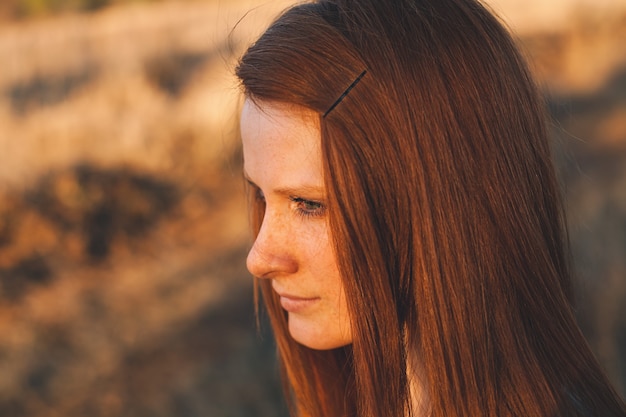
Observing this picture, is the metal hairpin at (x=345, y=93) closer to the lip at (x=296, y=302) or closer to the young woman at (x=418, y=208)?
the young woman at (x=418, y=208)

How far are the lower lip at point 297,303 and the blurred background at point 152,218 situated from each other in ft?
7.35

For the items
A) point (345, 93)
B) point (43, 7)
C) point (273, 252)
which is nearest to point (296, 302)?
point (273, 252)

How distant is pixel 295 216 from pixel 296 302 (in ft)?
0.63

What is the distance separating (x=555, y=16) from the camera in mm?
9781

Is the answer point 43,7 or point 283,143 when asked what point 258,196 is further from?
point 43,7

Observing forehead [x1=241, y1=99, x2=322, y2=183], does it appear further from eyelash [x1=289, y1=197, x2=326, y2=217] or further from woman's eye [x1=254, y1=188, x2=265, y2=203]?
woman's eye [x1=254, y1=188, x2=265, y2=203]

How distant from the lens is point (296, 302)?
158 cm

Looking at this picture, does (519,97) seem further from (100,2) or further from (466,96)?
(100,2)

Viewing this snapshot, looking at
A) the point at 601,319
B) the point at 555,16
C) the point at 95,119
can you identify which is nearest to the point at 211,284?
the point at 95,119

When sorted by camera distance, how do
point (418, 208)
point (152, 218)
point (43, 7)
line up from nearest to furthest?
point (418, 208), point (152, 218), point (43, 7)

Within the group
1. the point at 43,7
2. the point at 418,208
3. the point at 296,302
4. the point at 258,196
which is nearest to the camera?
the point at 418,208

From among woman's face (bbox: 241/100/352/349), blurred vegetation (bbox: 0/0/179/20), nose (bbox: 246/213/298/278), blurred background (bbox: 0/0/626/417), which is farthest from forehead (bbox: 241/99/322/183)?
blurred vegetation (bbox: 0/0/179/20)

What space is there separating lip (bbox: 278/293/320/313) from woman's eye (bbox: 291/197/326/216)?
0.18 meters

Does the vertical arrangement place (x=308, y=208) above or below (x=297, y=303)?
above
